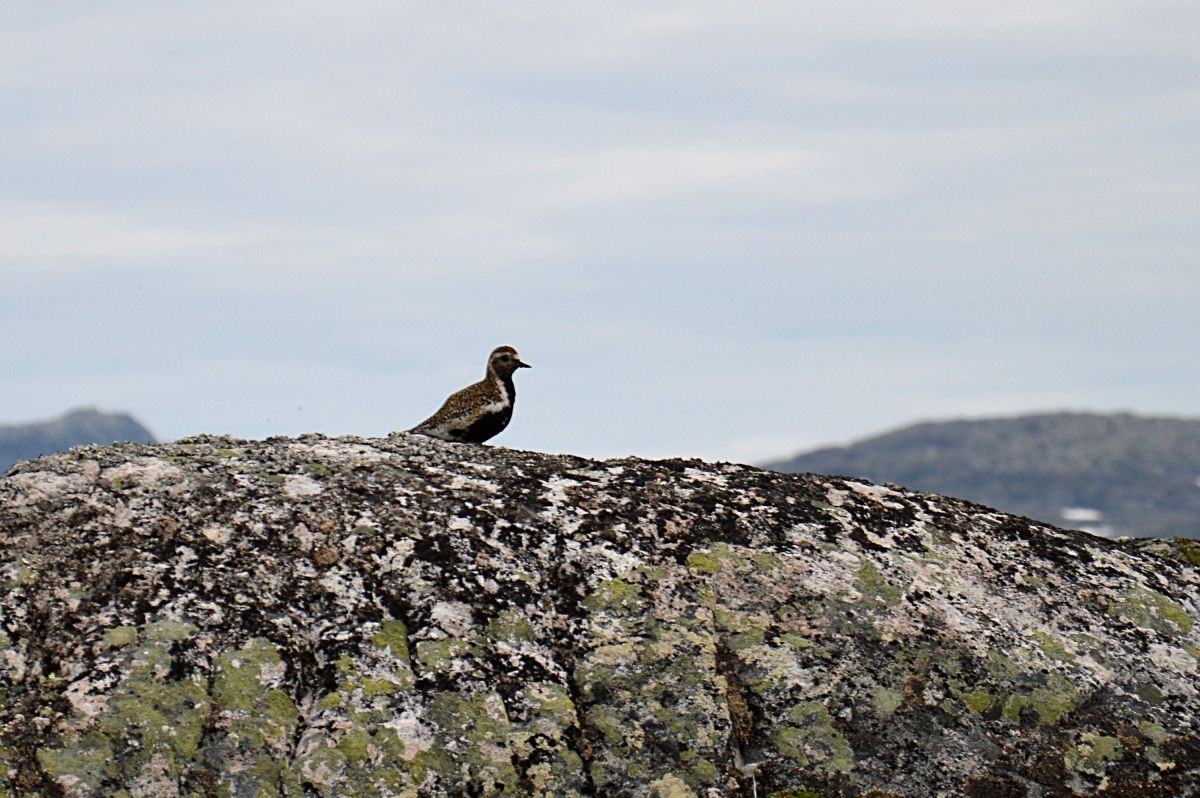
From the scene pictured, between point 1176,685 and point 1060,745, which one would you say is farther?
point 1176,685

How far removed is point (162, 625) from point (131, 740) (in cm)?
76

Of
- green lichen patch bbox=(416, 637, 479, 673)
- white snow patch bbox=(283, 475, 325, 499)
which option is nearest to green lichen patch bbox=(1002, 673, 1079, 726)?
green lichen patch bbox=(416, 637, 479, 673)

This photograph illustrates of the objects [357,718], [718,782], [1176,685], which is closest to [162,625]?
[357,718]

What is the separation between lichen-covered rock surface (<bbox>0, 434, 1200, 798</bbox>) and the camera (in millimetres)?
7785

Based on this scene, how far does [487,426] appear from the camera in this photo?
50.5ft

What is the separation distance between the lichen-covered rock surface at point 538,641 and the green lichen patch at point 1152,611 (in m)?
0.02

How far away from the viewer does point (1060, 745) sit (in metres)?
8.59

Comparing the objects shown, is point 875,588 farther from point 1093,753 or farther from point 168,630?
point 168,630

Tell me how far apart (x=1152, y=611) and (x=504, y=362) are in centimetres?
814

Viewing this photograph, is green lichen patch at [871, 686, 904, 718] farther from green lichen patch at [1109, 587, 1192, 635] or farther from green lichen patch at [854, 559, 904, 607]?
green lichen patch at [1109, 587, 1192, 635]

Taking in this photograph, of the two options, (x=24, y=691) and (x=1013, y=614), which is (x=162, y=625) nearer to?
(x=24, y=691)

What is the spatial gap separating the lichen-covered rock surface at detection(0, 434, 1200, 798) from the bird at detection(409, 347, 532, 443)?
16.6 feet

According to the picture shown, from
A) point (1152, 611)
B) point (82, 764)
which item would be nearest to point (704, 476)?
point (1152, 611)

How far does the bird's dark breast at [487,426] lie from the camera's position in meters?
15.3
